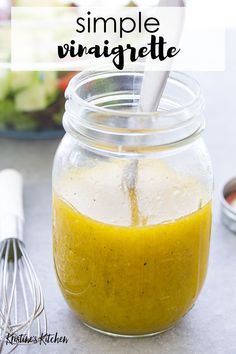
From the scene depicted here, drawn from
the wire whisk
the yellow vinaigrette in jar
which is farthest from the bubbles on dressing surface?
the wire whisk

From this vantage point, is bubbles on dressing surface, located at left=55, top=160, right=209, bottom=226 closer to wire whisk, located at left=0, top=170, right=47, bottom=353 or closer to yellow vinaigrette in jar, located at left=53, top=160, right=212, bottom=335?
yellow vinaigrette in jar, located at left=53, top=160, right=212, bottom=335

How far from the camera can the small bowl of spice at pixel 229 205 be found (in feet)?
3.52

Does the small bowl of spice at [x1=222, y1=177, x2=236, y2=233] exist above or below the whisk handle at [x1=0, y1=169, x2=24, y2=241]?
below

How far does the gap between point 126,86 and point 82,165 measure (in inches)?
4.7

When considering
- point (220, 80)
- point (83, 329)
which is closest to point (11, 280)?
point (83, 329)

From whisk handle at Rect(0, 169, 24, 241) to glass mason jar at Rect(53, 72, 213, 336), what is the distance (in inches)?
5.6

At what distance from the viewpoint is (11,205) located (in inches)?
41.2

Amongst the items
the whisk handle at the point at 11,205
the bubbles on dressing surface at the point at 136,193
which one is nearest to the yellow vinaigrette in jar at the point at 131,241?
the bubbles on dressing surface at the point at 136,193

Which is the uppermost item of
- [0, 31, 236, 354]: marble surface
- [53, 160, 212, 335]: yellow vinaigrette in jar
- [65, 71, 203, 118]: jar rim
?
[65, 71, 203, 118]: jar rim

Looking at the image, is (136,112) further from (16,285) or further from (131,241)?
(16,285)

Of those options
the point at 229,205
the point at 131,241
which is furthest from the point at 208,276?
the point at 131,241

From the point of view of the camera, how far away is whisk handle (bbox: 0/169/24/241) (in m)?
1.00

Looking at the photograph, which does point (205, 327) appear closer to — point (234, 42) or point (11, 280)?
→ point (11, 280)

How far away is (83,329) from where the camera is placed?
0.89 m
